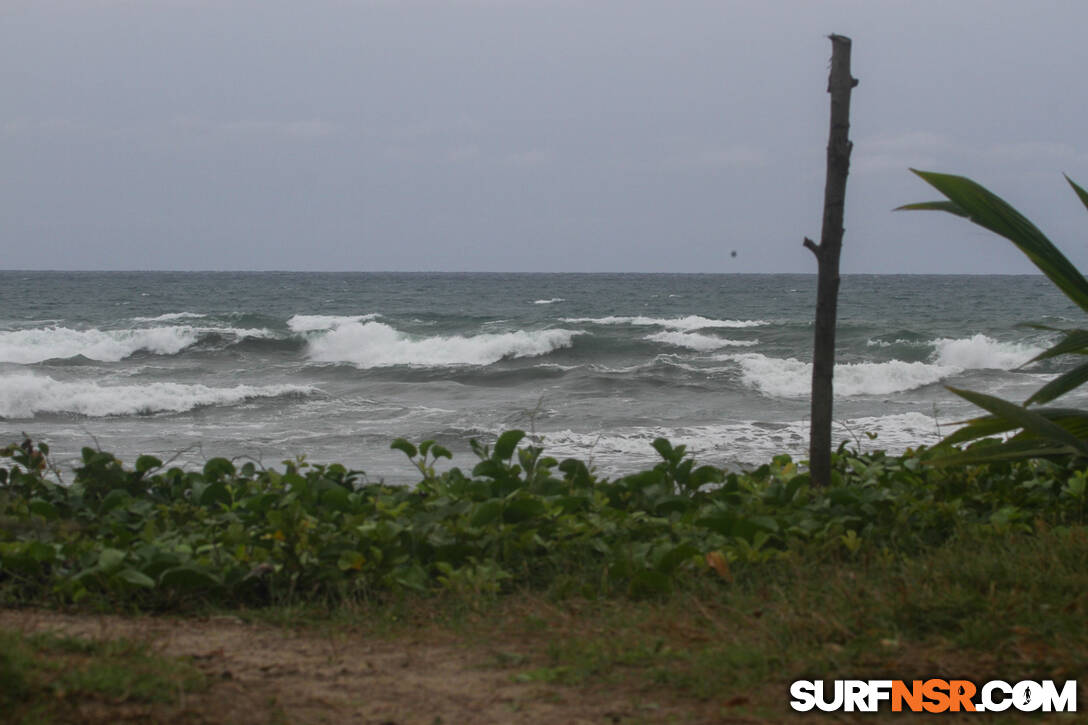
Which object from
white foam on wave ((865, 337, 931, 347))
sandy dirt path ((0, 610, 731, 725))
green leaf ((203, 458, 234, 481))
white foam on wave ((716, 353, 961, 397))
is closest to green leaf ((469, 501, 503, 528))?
sandy dirt path ((0, 610, 731, 725))

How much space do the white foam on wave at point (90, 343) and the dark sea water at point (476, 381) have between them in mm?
68

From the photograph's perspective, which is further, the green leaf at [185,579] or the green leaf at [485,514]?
the green leaf at [485,514]

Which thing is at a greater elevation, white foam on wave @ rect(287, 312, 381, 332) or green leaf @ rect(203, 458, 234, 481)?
white foam on wave @ rect(287, 312, 381, 332)

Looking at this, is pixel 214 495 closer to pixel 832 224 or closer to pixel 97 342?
pixel 832 224

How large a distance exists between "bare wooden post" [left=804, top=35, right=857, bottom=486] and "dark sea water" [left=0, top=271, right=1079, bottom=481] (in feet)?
2.92

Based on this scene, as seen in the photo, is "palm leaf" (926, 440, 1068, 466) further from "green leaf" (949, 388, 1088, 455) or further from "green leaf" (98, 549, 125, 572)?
"green leaf" (98, 549, 125, 572)

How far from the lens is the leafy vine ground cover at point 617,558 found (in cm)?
291

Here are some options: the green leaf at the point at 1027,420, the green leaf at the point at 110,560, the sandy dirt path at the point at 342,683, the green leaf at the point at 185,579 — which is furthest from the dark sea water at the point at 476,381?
the green leaf at the point at 110,560

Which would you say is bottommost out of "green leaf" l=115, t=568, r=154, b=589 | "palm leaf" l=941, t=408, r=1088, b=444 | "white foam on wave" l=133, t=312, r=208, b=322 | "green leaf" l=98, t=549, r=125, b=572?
"green leaf" l=115, t=568, r=154, b=589

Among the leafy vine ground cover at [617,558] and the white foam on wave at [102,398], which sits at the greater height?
the leafy vine ground cover at [617,558]

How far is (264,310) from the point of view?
3741 centimetres

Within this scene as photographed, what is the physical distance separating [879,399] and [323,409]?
323 inches

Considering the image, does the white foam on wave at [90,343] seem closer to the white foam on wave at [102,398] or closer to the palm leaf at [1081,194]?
the white foam on wave at [102,398]

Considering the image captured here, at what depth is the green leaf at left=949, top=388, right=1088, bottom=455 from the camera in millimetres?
3766
